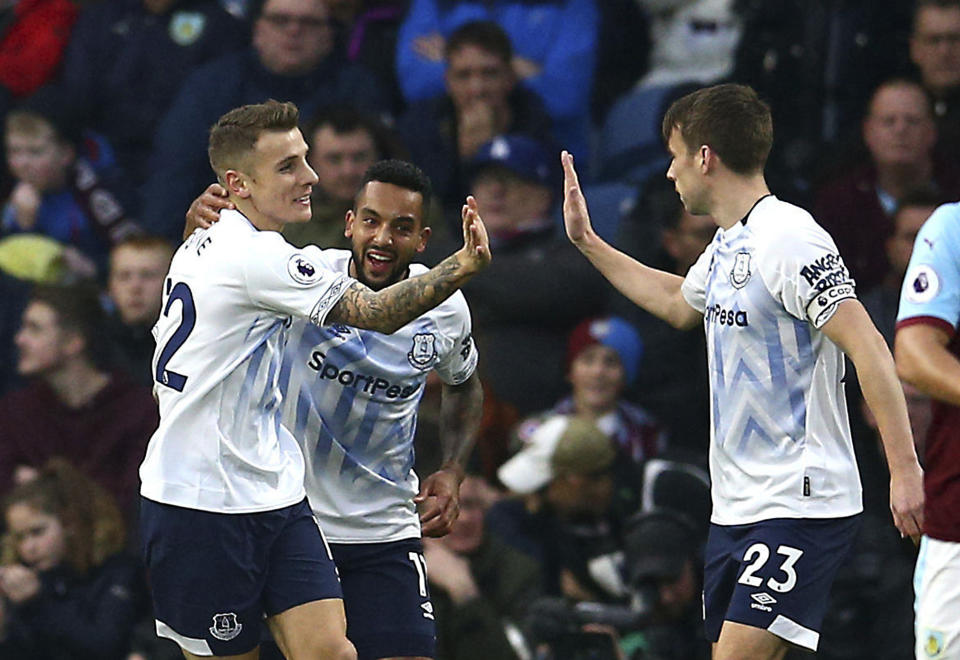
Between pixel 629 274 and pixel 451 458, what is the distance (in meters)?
0.94

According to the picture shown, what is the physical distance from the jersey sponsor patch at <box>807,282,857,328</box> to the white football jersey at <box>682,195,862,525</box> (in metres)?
0.02

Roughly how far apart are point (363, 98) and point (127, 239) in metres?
1.51

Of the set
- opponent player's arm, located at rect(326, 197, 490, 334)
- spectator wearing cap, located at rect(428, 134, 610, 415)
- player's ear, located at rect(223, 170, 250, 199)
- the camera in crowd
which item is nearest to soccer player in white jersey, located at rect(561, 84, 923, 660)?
opponent player's arm, located at rect(326, 197, 490, 334)

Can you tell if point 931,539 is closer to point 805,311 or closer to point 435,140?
point 805,311

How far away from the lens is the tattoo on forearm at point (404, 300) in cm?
589

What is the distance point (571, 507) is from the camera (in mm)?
9016

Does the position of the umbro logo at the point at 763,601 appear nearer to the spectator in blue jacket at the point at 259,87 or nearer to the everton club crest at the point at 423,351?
the everton club crest at the point at 423,351

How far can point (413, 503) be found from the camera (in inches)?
274

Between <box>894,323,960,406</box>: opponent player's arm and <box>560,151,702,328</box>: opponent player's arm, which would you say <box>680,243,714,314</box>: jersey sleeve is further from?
<box>894,323,960,406</box>: opponent player's arm

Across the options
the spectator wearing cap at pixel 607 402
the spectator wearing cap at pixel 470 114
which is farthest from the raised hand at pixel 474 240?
the spectator wearing cap at pixel 470 114

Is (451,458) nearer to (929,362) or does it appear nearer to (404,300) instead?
(404,300)

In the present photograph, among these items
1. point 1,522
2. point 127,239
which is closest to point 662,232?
point 127,239

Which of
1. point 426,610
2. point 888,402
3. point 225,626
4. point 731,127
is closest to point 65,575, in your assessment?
point 426,610

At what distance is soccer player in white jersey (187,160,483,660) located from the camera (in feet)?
22.2
